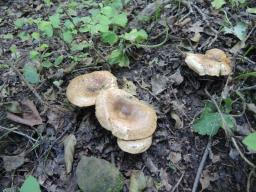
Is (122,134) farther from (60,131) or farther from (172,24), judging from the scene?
(172,24)

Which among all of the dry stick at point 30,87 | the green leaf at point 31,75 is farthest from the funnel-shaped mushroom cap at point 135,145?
the green leaf at point 31,75

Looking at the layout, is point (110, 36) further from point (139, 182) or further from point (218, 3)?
point (139, 182)

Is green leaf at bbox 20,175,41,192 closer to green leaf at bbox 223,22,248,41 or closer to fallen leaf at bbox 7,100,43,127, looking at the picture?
fallen leaf at bbox 7,100,43,127

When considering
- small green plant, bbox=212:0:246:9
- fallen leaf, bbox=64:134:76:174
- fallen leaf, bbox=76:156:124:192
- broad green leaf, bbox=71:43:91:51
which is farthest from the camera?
small green plant, bbox=212:0:246:9

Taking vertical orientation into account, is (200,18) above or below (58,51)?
above

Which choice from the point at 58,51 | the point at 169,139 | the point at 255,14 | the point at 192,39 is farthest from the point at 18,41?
the point at 255,14

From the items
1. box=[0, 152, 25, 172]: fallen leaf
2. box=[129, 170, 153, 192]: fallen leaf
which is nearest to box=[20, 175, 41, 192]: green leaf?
box=[0, 152, 25, 172]: fallen leaf

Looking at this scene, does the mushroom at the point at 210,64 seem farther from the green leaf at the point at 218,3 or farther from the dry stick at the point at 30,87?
the dry stick at the point at 30,87

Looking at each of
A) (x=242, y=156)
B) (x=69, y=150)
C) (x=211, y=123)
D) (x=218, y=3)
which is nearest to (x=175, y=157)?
(x=211, y=123)
